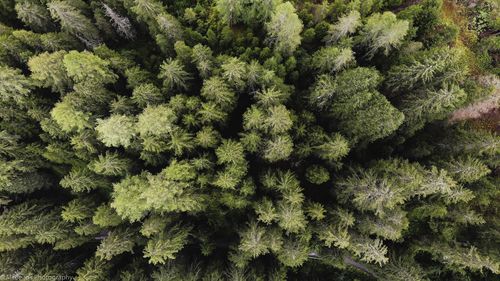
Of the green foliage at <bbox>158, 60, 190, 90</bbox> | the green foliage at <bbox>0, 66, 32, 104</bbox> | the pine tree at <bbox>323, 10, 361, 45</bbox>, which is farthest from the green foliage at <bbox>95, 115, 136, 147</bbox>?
the pine tree at <bbox>323, 10, 361, 45</bbox>

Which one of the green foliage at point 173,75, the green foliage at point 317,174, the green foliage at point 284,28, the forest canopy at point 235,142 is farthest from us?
the green foliage at point 317,174

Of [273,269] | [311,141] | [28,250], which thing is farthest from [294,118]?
[28,250]

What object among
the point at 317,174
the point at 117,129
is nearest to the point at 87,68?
the point at 117,129

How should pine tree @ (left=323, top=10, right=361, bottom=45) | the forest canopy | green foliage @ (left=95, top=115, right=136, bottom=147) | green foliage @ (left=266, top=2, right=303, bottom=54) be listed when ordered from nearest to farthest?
green foliage @ (left=95, top=115, right=136, bottom=147), green foliage @ (left=266, top=2, right=303, bottom=54), the forest canopy, pine tree @ (left=323, top=10, right=361, bottom=45)

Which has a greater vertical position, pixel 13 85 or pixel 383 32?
pixel 383 32

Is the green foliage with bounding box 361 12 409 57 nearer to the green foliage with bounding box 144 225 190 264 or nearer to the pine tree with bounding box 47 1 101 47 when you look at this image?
the green foliage with bounding box 144 225 190 264

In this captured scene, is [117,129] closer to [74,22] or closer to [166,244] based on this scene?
[166,244]

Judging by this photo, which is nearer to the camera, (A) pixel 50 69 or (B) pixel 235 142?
(A) pixel 50 69

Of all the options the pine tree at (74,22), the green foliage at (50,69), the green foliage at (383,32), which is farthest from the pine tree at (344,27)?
the green foliage at (50,69)

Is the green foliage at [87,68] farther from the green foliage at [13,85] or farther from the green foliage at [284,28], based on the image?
the green foliage at [284,28]

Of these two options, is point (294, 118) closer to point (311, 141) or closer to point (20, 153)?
point (311, 141)
